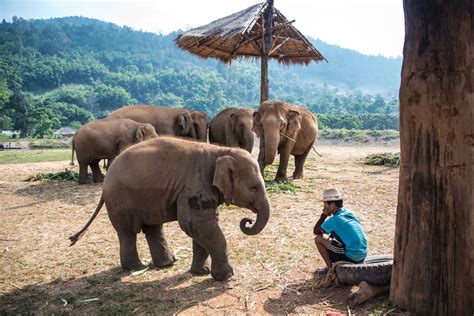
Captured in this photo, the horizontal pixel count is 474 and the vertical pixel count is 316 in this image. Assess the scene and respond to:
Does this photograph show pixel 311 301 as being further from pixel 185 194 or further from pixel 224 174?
pixel 185 194

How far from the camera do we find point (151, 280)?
15.3 feet

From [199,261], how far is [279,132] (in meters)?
5.11

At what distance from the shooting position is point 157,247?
5023mm

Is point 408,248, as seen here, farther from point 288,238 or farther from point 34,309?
point 34,309

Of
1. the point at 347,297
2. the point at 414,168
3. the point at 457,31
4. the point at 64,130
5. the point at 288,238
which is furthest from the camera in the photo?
the point at 64,130

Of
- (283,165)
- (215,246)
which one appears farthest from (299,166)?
(215,246)

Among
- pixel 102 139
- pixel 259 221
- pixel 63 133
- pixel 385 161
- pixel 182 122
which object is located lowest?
pixel 63 133

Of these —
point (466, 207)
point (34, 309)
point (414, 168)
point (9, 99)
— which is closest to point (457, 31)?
Answer: point (414, 168)

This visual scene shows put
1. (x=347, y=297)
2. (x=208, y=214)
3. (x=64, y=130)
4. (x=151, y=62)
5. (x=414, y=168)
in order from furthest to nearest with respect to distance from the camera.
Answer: (x=151, y=62) → (x=64, y=130) → (x=208, y=214) → (x=347, y=297) → (x=414, y=168)

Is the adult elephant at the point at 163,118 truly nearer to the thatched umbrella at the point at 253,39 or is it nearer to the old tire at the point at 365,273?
the thatched umbrella at the point at 253,39

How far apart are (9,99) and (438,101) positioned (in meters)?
57.9

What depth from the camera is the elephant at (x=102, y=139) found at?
10.8 meters

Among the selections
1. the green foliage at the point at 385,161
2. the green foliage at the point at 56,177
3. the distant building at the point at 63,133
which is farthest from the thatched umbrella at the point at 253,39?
the distant building at the point at 63,133

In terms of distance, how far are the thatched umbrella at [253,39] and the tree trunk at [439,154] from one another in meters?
8.38
